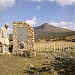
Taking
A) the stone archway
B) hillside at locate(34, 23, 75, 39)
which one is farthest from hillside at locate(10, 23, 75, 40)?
the stone archway

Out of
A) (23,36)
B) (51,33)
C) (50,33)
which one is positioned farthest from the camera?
(50,33)

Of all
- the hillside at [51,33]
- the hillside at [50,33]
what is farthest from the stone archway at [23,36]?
the hillside at [50,33]

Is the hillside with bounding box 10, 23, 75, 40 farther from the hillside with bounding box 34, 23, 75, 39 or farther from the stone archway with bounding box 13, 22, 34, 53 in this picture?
the stone archway with bounding box 13, 22, 34, 53

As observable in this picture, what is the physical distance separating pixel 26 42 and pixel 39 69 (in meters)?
8.03

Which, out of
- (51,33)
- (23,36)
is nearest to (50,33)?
(51,33)

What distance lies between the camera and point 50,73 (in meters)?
10.9

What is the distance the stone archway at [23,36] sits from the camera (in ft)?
64.3

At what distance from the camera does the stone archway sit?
1959 cm

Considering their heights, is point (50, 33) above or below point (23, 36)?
above

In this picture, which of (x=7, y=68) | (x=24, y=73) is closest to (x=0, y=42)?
(x=7, y=68)

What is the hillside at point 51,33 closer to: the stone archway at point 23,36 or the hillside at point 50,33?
the hillside at point 50,33

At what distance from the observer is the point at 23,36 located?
19641mm

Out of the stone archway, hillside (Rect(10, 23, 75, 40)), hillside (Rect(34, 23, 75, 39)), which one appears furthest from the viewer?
hillside (Rect(34, 23, 75, 39))

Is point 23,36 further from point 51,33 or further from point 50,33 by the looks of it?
point 50,33
